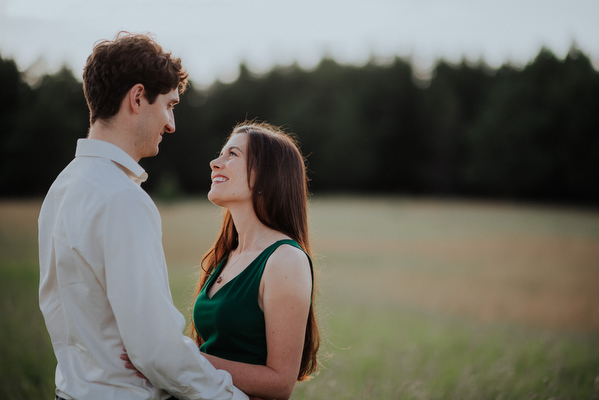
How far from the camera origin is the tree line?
45625 millimetres

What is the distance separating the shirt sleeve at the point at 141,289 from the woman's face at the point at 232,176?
37.8 inches

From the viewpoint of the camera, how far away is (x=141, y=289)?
1795 millimetres

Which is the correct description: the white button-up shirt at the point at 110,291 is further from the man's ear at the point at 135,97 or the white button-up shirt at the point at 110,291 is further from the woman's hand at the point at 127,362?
the man's ear at the point at 135,97

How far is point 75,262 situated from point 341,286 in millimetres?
12084

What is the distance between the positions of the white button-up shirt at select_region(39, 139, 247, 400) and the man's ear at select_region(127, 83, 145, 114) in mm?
207

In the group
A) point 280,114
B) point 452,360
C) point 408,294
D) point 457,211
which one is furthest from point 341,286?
point 280,114

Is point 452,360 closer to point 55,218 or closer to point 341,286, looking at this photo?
point 55,218

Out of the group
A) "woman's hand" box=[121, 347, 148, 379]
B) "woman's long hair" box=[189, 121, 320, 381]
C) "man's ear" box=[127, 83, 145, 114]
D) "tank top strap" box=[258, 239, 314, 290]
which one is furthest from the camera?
"woman's long hair" box=[189, 121, 320, 381]

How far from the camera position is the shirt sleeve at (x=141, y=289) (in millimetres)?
1793

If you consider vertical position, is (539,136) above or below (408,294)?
above

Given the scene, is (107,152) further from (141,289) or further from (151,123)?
(141,289)

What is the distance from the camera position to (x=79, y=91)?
70.4 ft

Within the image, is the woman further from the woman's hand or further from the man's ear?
the man's ear

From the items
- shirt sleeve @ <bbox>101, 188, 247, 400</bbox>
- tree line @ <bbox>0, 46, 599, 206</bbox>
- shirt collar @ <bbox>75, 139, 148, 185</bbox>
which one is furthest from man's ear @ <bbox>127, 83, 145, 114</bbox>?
tree line @ <bbox>0, 46, 599, 206</bbox>
